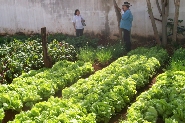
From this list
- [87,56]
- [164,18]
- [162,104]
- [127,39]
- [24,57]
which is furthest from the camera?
[164,18]

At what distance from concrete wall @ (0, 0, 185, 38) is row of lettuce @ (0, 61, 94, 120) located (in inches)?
178

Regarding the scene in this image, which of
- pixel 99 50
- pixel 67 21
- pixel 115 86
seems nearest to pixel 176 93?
pixel 115 86

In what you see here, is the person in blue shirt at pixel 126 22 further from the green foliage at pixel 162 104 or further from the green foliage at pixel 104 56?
the green foliage at pixel 162 104

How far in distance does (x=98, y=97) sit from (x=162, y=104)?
4.19 ft

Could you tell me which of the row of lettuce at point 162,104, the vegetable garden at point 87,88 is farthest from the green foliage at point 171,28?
the row of lettuce at point 162,104

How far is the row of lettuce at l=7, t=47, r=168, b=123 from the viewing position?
4.95 m

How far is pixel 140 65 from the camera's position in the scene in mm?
7633

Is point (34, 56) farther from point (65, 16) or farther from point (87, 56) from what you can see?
point (65, 16)

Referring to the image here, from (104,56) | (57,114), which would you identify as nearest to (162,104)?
(57,114)

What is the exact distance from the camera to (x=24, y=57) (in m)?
8.94

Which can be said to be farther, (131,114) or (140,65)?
(140,65)

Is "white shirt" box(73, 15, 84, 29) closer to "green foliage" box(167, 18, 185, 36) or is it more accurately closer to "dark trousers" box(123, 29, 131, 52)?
"dark trousers" box(123, 29, 131, 52)

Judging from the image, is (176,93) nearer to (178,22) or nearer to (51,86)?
(51,86)

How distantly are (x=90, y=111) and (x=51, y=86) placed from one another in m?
1.78
